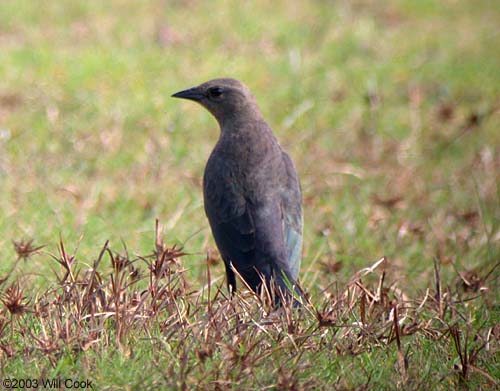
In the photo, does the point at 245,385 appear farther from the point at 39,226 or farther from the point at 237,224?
the point at 39,226

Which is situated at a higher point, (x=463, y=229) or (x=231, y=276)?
(x=231, y=276)

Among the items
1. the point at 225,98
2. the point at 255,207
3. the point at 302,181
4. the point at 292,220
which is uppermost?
the point at 225,98

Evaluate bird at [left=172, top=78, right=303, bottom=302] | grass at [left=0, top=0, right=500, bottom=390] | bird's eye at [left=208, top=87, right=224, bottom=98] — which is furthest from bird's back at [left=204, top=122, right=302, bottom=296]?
bird's eye at [left=208, top=87, right=224, bottom=98]

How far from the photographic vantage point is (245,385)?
346 cm

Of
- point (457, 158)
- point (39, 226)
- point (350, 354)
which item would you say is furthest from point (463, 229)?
point (350, 354)

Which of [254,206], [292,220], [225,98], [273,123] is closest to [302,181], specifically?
[273,123]

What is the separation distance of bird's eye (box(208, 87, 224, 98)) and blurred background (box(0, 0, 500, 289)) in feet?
2.82

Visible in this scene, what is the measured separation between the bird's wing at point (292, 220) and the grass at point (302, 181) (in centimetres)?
18

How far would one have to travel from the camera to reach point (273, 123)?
8047 mm

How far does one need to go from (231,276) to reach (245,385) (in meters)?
1.53

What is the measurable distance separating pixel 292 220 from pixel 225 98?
981 millimetres

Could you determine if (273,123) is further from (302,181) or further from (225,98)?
(225,98)

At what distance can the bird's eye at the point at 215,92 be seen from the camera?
579cm

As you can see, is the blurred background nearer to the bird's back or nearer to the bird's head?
the bird's back
